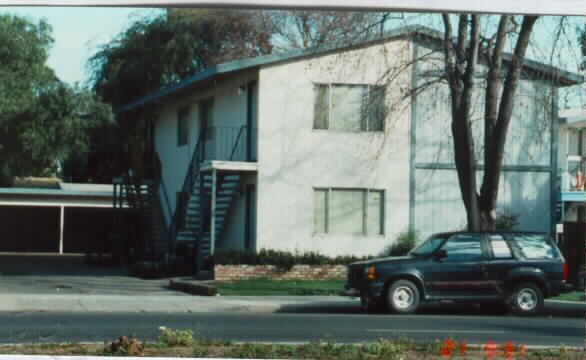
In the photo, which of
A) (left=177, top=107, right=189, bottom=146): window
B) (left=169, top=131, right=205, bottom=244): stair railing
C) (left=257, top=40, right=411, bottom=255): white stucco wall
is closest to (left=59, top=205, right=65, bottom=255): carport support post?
(left=177, top=107, right=189, bottom=146): window

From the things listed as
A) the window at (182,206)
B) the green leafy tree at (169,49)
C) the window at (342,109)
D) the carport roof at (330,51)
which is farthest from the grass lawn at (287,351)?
the green leafy tree at (169,49)

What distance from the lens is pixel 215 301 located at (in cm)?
1995

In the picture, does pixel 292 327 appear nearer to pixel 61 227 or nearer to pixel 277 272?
pixel 277 272

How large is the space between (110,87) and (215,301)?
24936mm

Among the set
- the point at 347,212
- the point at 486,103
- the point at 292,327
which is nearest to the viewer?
the point at 292,327

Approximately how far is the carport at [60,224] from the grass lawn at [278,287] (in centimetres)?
1686

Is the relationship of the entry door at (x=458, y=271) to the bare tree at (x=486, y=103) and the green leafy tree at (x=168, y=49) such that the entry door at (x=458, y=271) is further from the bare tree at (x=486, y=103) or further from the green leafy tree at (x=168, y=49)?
the green leafy tree at (x=168, y=49)

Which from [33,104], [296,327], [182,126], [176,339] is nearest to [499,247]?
[296,327]

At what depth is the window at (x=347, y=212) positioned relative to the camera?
26.9 metres

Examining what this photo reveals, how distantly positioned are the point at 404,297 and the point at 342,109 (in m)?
9.56

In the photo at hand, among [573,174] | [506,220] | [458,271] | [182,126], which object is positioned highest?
[182,126]

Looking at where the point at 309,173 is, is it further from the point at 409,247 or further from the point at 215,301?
the point at 215,301

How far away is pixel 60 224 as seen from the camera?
1650 inches

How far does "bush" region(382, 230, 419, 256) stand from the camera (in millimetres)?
27127
